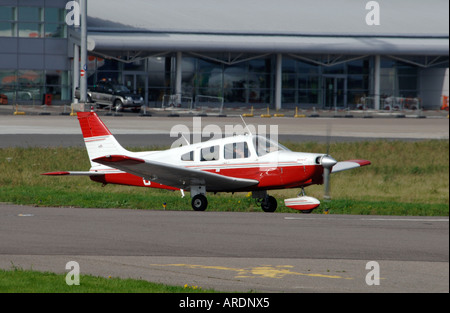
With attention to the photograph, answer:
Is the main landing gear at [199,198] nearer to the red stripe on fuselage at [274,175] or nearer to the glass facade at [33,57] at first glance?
the red stripe on fuselage at [274,175]

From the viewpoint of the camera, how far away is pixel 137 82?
63281mm

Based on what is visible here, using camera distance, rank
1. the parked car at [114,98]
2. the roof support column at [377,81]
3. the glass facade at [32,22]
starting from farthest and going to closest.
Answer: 1. the roof support column at [377,81]
2. the glass facade at [32,22]
3. the parked car at [114,98]

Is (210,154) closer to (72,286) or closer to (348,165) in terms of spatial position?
(348,165)

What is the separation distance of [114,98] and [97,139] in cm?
3323

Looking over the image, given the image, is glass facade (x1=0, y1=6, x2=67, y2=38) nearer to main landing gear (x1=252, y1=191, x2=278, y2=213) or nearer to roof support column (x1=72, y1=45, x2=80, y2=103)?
roof support column (x1=72, y1=45, x2=80, y2=103)

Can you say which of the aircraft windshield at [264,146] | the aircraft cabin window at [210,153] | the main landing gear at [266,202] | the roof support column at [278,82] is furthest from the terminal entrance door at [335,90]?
the aircraft windshield at [264,146]

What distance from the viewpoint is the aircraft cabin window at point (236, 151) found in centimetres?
2078

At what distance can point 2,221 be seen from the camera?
61.8ft

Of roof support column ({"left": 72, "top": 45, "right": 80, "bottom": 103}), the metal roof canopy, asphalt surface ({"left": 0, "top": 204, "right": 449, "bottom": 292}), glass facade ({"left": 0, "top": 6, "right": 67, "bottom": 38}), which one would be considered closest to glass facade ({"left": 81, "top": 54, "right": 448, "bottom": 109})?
the metal roof canopy

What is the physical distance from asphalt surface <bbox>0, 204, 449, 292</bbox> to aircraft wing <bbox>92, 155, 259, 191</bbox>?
808 mm

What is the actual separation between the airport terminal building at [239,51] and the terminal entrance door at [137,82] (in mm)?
79

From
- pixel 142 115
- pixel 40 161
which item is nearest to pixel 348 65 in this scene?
pixel 142 115

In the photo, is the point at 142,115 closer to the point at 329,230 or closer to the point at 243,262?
the point at 329,230

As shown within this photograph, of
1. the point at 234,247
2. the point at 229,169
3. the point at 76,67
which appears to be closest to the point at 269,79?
the point at 76,67
